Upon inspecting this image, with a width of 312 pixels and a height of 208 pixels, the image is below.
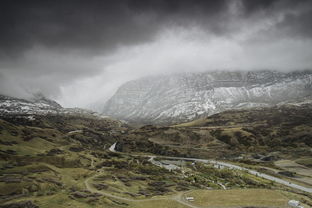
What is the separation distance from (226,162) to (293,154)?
56.1m

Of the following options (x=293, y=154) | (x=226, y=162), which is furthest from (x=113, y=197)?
(x=293, y=154)

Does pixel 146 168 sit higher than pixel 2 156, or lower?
lower

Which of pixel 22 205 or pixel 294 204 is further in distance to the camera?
pixel 22 205

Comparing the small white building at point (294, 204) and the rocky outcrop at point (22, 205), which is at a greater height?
the rocky outcrop at point (22, 205)

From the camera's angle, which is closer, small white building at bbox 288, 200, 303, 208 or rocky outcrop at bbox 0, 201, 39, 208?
small white building at bbox 288, 200, 303, 208

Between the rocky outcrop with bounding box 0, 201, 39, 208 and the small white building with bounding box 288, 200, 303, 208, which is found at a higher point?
the rocky outcrop with bounding box 0, 201, 39, 208

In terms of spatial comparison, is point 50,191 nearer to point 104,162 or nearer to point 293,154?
point 104,162

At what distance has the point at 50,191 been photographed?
3602 inches

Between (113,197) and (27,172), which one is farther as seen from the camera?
(27,172)

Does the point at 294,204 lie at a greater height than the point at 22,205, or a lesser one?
lesser

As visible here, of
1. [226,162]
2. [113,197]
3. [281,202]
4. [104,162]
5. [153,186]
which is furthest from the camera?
[226,162]

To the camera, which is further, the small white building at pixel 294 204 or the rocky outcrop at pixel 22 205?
the rocky outcrop at pixel 22 205

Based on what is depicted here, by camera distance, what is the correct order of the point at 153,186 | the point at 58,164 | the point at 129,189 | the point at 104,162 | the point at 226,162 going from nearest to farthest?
the point at 129,189
the point at 153,186
the point at 58,164
the point at 104,162
the point at 226,162

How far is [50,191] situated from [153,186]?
1676 inches
